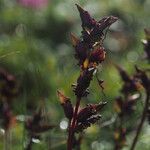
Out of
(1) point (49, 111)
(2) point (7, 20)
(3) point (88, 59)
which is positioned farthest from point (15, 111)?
(2) point (7, 20)

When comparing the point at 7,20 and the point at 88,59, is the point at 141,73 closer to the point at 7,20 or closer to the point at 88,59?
the point at 88,59

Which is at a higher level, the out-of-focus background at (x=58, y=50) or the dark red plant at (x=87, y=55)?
the out-of-focus background at (x=58, y=50)

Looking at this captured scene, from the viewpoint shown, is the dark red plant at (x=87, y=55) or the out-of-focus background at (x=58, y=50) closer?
the dark red plant at (x=87, y=55)

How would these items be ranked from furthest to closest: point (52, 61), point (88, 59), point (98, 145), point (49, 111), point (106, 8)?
point (106, 8) < point (52, 61) < point (49, 111) < point (98, 145) < point (88, 59)

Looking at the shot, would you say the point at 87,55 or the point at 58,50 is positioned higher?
the point at 58,50

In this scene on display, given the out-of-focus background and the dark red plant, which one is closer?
the dark red plant

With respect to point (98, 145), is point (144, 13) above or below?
above

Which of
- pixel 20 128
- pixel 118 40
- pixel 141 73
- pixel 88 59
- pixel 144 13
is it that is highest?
pixel 144 13

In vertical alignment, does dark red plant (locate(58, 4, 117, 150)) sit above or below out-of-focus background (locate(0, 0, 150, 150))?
below
